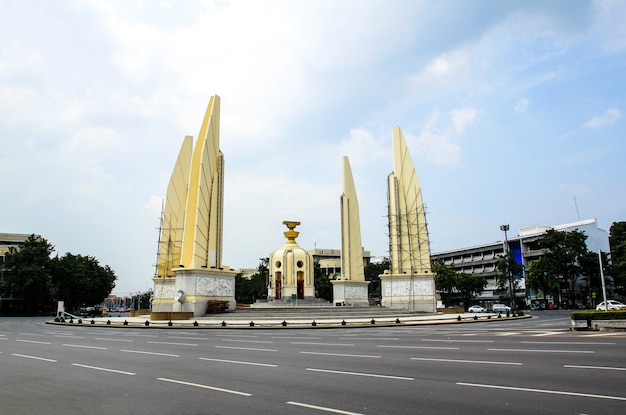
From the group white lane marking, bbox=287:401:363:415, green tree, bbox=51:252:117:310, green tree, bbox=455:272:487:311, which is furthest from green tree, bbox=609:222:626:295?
green tree, bbox=51:252:117:310

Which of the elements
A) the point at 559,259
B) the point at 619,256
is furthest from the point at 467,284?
the point at 619,256

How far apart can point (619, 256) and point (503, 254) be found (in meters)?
22.4

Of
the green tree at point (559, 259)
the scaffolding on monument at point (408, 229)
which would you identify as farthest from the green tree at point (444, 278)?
the scaffolding on monument at point (408, 229)

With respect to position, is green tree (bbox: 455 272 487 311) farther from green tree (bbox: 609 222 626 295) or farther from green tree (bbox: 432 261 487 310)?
green tree (bbox: 609 222 626 295)

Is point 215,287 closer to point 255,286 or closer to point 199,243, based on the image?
point 199,243

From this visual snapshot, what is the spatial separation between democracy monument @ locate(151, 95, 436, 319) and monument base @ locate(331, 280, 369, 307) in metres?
0.10

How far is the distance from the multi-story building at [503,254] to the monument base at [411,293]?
27.6 metres

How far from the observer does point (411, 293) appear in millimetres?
41156

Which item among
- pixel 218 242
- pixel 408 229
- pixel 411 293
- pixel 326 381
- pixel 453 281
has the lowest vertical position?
pixel 326 381

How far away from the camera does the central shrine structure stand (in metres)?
35.7

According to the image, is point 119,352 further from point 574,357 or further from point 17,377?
point 574,357

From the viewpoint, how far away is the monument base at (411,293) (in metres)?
40.6

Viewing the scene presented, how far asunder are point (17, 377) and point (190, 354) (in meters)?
4.59

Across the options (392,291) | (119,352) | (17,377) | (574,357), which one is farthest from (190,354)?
(392,291)
